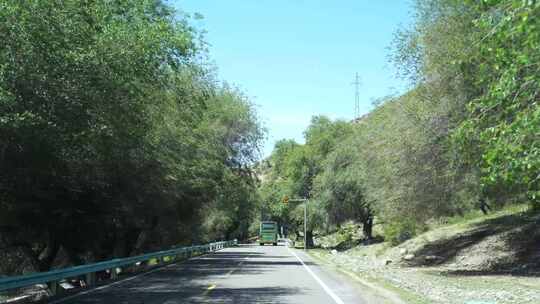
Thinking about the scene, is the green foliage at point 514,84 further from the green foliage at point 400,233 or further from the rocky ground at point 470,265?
the green foliage at point 400,233

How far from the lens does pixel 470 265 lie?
3072cm

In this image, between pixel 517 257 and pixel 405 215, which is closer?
pixel 517 257

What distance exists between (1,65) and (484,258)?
24602 millimetres

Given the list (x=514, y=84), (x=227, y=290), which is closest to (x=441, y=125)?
(x=227, y=290)

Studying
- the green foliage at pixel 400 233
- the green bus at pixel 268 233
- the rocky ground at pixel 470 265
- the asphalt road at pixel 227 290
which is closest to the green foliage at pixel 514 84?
the rocky ground at pixel 470 265

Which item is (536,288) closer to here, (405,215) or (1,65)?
(405,215)

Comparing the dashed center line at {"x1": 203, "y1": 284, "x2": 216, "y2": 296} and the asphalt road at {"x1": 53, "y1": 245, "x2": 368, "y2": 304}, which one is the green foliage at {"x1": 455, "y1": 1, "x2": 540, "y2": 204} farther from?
the dashed center line at {"x1": 203, "y1": 284, "x2": 216, "y2": 296}

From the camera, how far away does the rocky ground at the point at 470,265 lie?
721 inches

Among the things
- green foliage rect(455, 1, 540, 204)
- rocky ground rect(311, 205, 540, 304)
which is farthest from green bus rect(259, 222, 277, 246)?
green foliage rect(455, 1, 540, 204)

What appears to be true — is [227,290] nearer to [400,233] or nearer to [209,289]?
[209,289]

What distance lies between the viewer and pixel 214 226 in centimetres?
7950

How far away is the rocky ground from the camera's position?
18.3 meters

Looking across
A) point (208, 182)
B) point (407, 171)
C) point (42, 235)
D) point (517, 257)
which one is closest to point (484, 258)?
point (517, 257)

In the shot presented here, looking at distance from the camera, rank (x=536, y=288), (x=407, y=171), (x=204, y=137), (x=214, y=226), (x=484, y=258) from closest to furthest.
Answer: (x=536, y=288)
(x=407, y=171)
(x=484, y=258)
(x=204, y=137)
(x=214, y=226)
